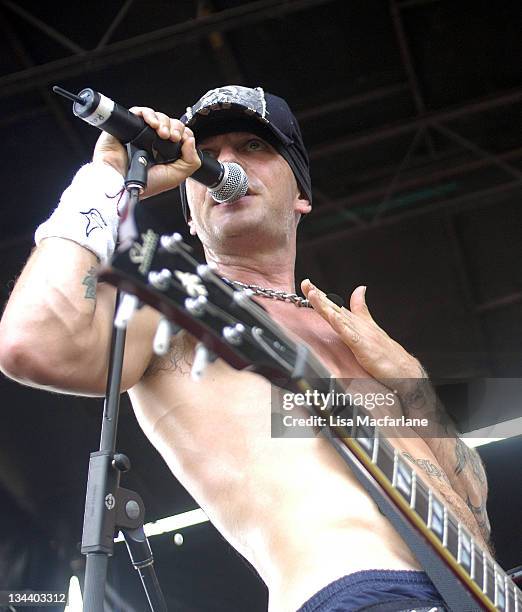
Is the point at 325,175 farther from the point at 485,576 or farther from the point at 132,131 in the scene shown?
the point at 485,576

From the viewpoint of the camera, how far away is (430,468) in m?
1.50

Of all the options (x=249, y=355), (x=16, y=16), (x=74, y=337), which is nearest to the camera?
(x=249, y=355)

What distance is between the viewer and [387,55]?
4.14 m

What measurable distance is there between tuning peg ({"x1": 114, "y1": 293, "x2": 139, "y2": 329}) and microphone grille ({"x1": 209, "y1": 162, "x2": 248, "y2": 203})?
Answer: 66 centimetres

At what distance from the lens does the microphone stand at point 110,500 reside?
113cm

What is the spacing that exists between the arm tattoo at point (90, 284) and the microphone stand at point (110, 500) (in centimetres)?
6

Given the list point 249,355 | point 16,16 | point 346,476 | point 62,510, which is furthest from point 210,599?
point 249,355

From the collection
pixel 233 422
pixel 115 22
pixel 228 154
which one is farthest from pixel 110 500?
pixel 115 22

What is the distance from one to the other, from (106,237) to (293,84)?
304 cm

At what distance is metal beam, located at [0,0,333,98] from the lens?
145 inches

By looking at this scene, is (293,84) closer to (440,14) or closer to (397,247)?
(440,14)

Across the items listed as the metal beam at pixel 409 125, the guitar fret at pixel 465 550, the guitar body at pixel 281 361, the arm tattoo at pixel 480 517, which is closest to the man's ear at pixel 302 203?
the arm tattoo at pixel 480 517

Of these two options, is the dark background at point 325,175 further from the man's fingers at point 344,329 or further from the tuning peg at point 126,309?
the tuning peg at point 126,309

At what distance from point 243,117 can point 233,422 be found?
80cm
